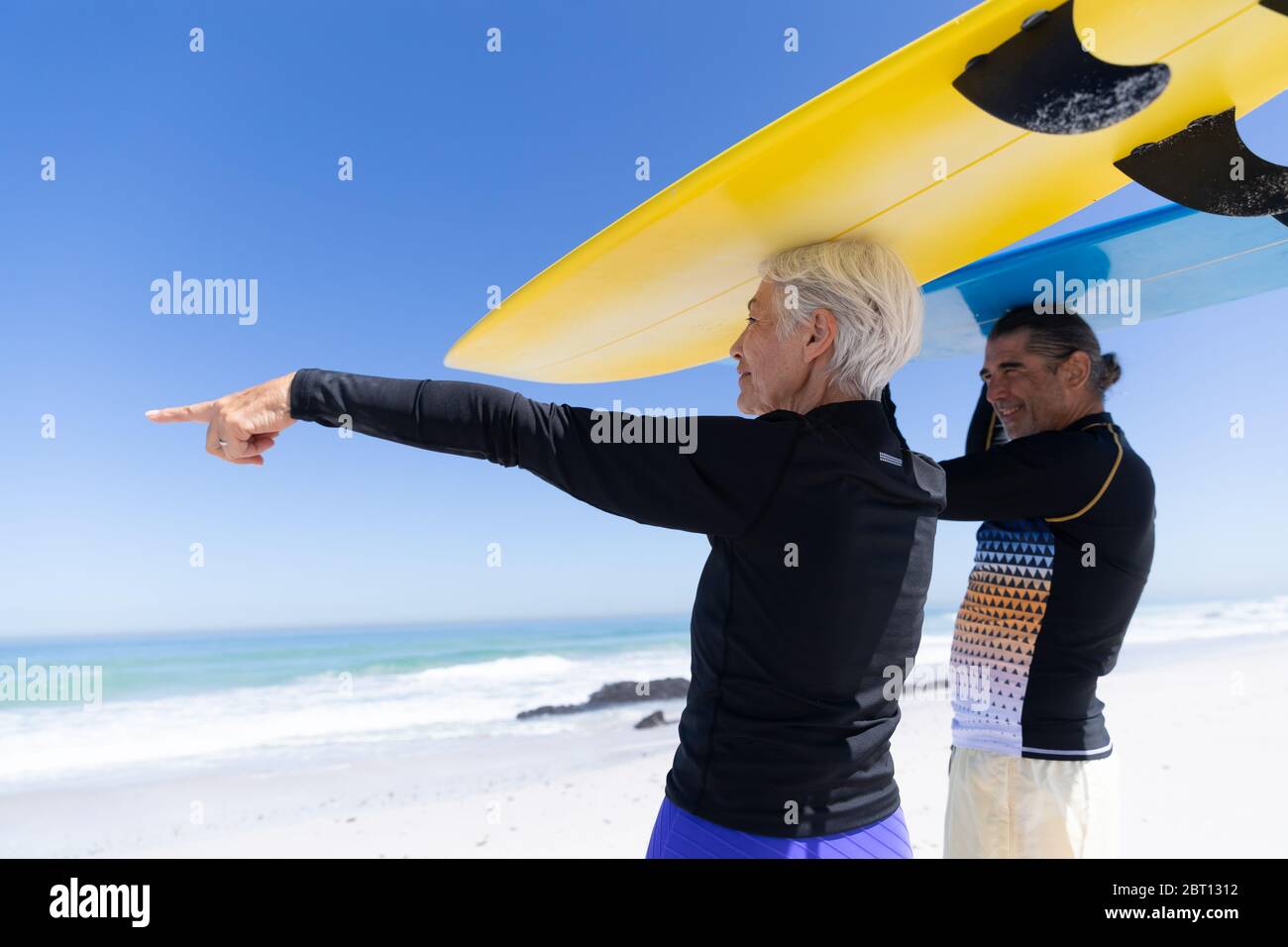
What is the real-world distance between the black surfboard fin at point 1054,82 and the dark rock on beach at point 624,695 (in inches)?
472

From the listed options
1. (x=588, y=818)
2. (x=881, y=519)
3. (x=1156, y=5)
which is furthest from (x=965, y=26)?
(x=588, y=818)

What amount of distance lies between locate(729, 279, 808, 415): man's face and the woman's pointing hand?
78 cm

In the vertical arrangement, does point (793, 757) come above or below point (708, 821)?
above

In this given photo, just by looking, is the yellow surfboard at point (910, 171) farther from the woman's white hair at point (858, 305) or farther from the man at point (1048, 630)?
the man at point (1048, 630)

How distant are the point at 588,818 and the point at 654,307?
181 inches

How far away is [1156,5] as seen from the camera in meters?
1.08

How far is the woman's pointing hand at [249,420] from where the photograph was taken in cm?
100

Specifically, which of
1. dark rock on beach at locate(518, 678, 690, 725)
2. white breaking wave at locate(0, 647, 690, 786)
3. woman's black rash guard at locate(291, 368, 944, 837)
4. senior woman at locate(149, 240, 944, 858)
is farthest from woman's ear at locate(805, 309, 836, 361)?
dark rock on beach at locate(518, 678, 690, 725)

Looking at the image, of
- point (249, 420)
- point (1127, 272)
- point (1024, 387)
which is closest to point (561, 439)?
point (249, 420)

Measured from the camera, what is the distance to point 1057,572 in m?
1.74

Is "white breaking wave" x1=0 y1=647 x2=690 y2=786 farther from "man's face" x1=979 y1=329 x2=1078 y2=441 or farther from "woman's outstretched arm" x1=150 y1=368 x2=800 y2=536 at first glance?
"woman's outstretched arm" x1=150 y1=368 x2=800 y2=536

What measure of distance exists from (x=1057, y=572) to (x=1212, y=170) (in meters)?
0.91

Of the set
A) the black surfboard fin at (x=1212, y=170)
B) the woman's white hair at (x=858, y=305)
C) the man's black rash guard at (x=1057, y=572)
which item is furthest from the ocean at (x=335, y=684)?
the black surfboard fin at (x=1212, y=170)
